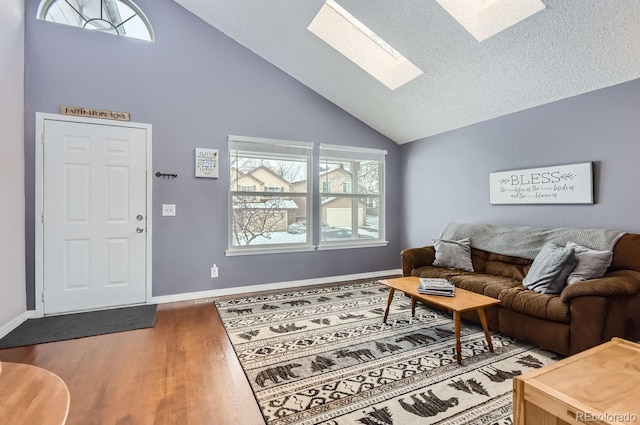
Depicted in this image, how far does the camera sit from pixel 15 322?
2707mm

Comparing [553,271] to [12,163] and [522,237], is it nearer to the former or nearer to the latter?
[522,237]

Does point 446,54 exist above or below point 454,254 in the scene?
above

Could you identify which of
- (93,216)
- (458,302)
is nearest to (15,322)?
(93,216)

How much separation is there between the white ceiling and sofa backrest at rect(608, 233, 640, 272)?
136cm

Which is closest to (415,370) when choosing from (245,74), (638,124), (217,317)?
(217,317)

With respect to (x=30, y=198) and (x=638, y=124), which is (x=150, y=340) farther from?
(x=638, y=124)

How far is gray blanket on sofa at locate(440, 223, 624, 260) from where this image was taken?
250 cm

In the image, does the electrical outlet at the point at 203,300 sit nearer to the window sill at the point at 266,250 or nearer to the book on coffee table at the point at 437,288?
the window sill at the point at 266,250

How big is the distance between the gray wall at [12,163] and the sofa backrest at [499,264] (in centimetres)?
462

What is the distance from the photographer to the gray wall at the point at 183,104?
3.01 metres

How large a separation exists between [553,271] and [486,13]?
2.29 m

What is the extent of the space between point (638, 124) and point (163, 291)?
4.92 m

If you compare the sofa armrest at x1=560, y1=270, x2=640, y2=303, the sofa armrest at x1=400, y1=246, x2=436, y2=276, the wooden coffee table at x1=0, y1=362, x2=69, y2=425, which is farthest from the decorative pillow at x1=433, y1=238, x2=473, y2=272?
the wooden coffee table at x1=0, y1=362, x2=69, y2=425

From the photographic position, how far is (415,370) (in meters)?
2.02
